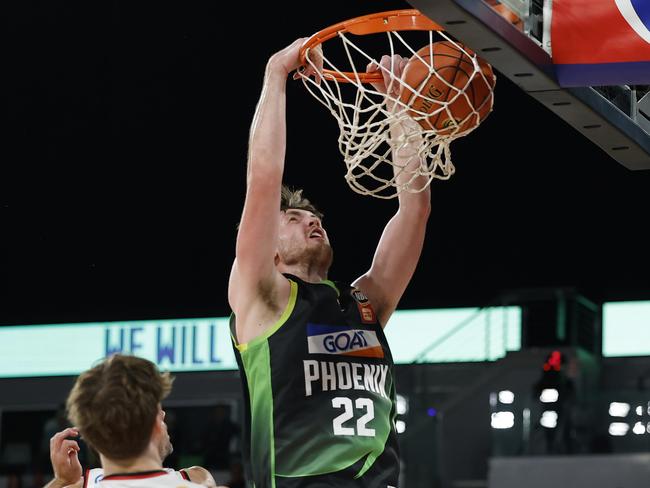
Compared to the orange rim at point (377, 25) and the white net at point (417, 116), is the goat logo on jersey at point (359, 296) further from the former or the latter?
the orange rim at point (377, 25)

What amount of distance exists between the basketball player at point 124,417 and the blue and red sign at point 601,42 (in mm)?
1439

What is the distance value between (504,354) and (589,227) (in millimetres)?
2183

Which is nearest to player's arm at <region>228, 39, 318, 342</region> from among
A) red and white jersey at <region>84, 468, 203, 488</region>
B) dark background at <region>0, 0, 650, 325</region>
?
red and white jersey at <region>84, 468, 203, 488</region>

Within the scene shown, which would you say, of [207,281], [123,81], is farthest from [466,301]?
[123,81]

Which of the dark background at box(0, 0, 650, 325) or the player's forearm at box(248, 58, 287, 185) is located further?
the dark background at box(0, 0, 650, 325)

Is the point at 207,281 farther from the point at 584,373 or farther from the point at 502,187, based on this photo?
the point at 584,373

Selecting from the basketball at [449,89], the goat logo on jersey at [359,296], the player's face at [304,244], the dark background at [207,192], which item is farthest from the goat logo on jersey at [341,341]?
the dark background at [207,192]

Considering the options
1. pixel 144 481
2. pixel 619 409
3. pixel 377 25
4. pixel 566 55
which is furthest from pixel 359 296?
pixel 619 409

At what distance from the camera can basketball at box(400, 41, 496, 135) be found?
3814 millimetres

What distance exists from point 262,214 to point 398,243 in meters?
0.70

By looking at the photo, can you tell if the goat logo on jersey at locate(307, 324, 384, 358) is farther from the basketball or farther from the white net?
the basketball

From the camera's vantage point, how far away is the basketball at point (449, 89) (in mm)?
3814

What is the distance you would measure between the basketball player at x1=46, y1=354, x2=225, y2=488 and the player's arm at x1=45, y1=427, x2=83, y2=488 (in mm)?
1027

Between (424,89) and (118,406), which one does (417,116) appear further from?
(118,406)
